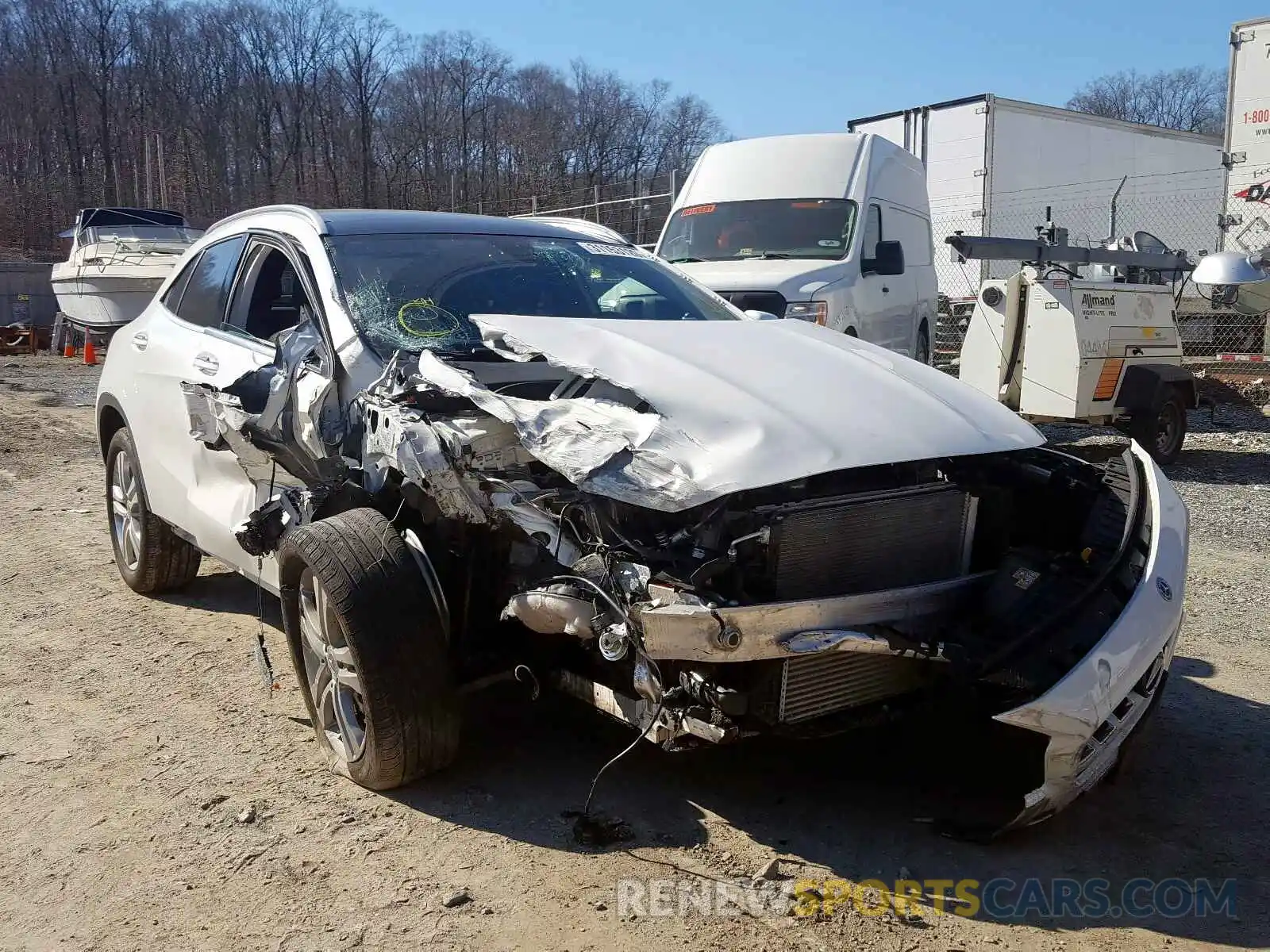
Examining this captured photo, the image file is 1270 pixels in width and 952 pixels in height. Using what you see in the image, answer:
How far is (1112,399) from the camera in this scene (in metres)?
9.23

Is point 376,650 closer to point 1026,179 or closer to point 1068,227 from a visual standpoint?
point 1026,179

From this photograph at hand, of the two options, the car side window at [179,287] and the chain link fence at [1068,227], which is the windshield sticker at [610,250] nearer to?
the car side window at [179,287]

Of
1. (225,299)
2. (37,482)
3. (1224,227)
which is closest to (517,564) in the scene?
(225,299)

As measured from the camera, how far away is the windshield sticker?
4840 mm

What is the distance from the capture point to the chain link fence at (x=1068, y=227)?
1634 centimetres

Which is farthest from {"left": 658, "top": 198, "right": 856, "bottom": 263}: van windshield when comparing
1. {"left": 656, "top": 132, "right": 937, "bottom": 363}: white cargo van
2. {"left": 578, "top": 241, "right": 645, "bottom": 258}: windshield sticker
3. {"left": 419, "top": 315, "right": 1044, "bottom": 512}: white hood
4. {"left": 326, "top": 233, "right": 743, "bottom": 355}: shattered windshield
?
{"left": 419, "top": 315, "right": 1044, "bottom": 512}: white hood

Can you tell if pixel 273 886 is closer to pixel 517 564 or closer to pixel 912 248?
pixel 517 564

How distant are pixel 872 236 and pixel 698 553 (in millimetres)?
7824

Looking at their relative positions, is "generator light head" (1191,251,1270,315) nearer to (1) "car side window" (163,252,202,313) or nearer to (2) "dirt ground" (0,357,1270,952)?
(2) "dirt ground" (0,357,1270,952)

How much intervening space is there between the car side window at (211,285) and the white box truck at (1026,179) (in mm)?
13094

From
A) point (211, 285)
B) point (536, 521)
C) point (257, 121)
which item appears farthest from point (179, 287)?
point (257, 121)

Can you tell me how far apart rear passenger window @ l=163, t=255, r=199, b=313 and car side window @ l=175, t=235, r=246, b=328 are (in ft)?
0.12

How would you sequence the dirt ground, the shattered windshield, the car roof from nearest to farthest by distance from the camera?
the dirt ground < the shattered windshield < the car roof

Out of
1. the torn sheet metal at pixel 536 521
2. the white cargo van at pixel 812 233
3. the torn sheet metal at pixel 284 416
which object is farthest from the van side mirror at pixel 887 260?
the torn sheet metal at pixel 536 521
